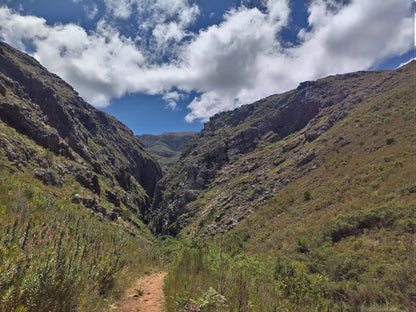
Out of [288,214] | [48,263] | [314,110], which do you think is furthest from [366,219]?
[314,110]

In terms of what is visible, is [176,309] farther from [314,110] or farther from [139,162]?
[139,162]

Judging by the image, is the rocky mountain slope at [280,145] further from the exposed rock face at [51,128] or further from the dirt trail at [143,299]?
the dirt trail at [143,299]

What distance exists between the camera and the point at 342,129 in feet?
178

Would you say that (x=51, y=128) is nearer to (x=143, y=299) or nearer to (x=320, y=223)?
(x=143, y=299)

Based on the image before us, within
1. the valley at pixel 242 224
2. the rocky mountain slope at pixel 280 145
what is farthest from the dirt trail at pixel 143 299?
the rocky mountain slope at pixel 280 145

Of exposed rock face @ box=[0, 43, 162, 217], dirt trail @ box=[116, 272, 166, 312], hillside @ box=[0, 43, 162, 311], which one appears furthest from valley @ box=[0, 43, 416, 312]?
exposed rock face @ box=[0, 43, 162, 217]

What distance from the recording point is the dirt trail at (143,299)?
448 centimetres

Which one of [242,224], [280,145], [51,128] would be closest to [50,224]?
[242,224]

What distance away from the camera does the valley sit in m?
3.36

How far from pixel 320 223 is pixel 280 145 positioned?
65.6 m

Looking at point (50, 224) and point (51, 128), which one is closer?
point (50, 224)

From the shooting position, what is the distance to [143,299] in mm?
5160

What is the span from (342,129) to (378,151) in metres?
24.5

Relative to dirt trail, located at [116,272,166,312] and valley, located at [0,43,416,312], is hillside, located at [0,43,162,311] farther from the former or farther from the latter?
dirt trail, located at [116,272,166,312]
